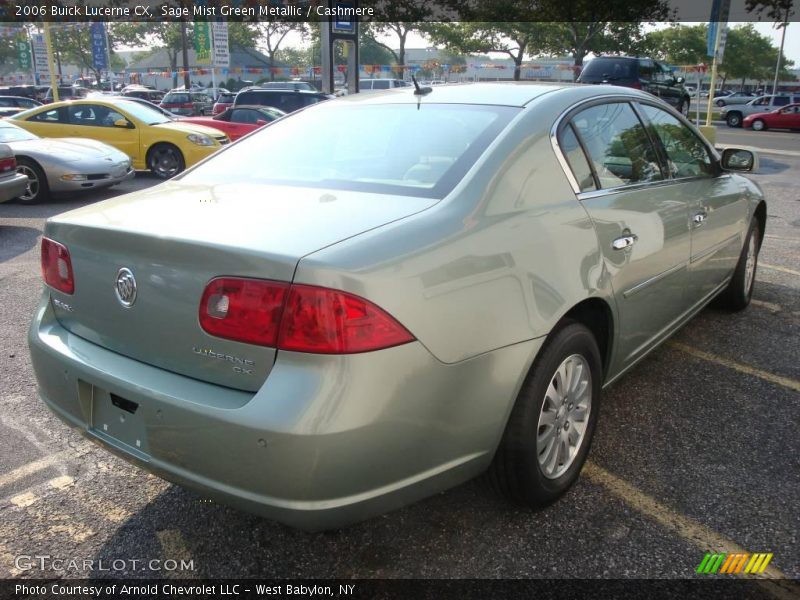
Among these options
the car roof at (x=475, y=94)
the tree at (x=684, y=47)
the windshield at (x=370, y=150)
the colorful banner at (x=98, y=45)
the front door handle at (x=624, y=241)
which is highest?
the tree at (x=684, y=47)

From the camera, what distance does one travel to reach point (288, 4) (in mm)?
39500

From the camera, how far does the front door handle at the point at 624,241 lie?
2709mm

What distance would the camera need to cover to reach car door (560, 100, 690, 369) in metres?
2.73

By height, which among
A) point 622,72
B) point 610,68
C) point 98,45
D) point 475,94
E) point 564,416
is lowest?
point 564,416

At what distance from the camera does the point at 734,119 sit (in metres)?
32.7

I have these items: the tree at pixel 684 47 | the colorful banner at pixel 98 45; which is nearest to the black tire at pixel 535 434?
the colorful banner at pixel 98 45

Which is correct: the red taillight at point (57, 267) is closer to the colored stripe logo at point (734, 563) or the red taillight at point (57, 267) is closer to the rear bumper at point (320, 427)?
the rear bumper at point (320, 427)

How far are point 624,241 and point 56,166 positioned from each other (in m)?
9.01

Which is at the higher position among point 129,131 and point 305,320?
point 305,320

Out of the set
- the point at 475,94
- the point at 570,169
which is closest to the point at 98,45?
the point at 475,94

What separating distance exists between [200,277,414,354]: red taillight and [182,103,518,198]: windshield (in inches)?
24.2

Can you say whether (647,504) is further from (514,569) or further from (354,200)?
(354,200)

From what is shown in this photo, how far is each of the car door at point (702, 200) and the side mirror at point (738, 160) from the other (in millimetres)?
66

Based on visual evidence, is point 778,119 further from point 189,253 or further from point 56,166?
point 189,253
